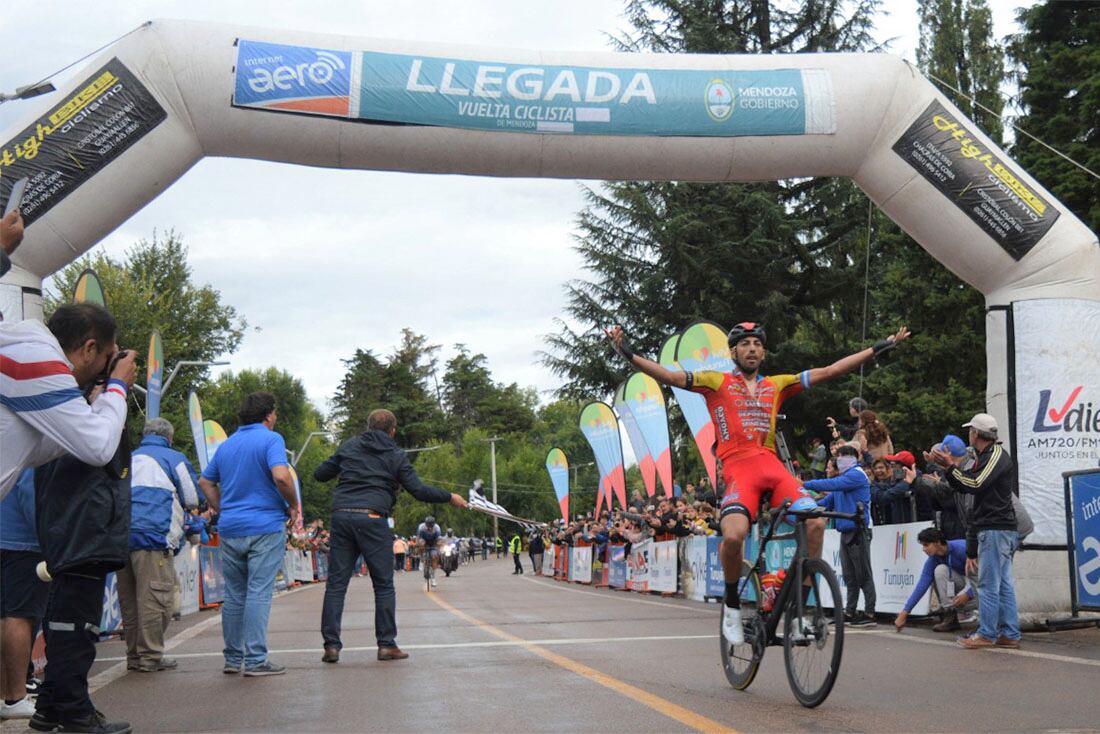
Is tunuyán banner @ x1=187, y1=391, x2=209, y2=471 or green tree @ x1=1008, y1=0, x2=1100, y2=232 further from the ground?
green tree @ x1=1008, y1=0, x2=1100, y2=232

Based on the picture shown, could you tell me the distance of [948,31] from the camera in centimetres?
3922

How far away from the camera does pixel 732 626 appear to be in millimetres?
7312

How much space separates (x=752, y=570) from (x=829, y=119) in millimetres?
8024

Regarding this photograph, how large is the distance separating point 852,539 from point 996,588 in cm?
273

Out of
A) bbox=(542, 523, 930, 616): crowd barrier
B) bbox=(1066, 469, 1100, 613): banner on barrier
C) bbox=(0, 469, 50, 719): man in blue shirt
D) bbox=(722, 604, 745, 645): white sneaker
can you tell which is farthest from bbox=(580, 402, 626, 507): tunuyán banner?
bbox=(0, 469, 50, 719): man in blue shirt

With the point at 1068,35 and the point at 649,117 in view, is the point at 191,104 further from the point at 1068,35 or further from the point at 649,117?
the point at 1068,35

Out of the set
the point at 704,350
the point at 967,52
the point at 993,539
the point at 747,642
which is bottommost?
the point at 747,642

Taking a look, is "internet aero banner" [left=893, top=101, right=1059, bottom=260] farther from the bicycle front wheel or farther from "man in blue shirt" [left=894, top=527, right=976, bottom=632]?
the bicycle front wheel

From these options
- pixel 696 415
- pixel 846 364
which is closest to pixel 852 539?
pixel 846 364

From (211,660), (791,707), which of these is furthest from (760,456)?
(211,660)

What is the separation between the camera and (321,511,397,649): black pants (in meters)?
9.93

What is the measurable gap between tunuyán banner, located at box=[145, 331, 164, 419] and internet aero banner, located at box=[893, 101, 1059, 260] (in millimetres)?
10109

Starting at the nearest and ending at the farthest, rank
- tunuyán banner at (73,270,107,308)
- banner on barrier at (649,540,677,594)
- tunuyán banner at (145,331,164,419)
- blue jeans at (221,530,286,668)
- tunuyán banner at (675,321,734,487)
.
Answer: blue jeans at (221,530,286,668) < tunuyán banner at (73,270,107,308) < tunuyán banner at (145,331,164,419) < tunuyán banner at (675,321,734,487) < banner on barrier at (649,540,677,594)

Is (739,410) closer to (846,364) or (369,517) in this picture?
(846,364)
